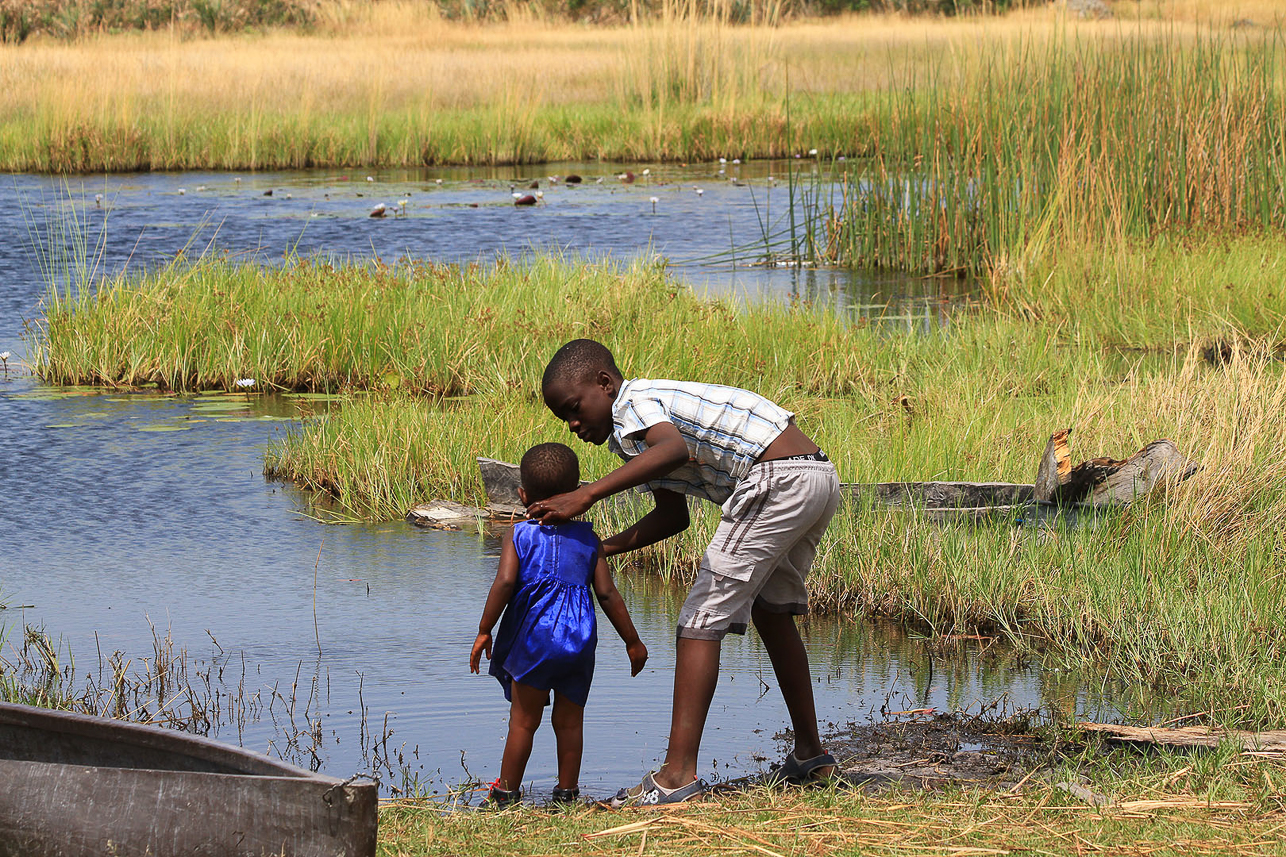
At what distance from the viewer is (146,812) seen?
10.3ft

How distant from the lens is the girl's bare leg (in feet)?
13.1

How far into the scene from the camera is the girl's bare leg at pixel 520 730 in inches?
158

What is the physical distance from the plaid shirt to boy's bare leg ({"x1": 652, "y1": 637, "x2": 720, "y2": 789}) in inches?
19.4

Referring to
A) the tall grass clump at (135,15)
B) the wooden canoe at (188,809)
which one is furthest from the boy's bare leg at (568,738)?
the tall grass clump at (135,15)

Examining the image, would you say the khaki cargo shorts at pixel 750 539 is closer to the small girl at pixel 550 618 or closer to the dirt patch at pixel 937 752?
the small girl at pixel 550 618

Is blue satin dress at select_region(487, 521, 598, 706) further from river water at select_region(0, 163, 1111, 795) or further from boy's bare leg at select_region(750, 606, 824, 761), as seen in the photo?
boy's bare leg at select_region(750, 606, 824, 761)

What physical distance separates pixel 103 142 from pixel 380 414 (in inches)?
611

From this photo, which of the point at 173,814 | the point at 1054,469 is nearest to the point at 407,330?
the point at 1054,469

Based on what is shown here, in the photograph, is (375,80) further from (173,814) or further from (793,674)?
(173,814)

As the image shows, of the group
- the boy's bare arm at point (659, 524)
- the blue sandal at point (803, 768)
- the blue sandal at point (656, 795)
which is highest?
the boy's bare arm at point (659, 524)

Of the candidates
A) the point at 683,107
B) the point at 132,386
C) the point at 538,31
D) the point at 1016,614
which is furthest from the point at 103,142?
the point at 538,31

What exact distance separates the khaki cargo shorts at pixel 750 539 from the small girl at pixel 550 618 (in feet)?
0.72

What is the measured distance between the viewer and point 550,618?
4.07 m

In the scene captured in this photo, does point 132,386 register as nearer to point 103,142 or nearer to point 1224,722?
point 1224,722
